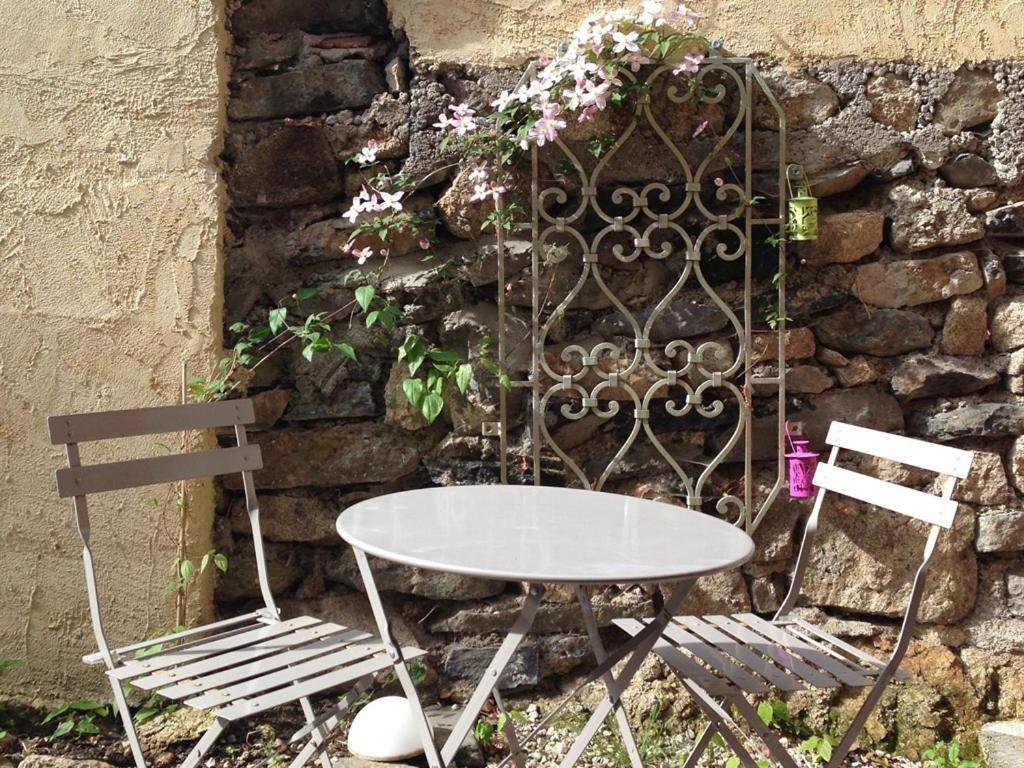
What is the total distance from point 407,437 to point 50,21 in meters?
1.72

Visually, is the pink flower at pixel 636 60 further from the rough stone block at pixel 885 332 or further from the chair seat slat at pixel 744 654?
the chair seat slat at pixel 744 654

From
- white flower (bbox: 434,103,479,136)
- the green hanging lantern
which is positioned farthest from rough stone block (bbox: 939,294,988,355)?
white flower (bbox: 434,103,479,136)

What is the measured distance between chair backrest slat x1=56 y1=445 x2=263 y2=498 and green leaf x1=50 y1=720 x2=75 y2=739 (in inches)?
34.6

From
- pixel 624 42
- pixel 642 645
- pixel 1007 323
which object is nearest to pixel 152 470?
pixel 642 645

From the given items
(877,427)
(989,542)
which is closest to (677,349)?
(877,427)

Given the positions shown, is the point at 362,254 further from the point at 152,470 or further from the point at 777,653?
the point at 777,653

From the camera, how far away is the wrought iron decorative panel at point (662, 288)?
302 cm

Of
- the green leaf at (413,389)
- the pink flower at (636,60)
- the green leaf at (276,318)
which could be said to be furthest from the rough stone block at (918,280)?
the green leaf at (276,318)

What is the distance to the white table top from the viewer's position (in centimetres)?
177

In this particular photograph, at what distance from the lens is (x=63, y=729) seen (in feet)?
9.60

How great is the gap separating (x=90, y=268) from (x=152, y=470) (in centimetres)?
91

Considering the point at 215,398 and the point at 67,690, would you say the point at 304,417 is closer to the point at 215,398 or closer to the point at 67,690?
the point at 215,398

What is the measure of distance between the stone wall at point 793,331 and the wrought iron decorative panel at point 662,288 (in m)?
0.07

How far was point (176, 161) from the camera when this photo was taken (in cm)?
304
